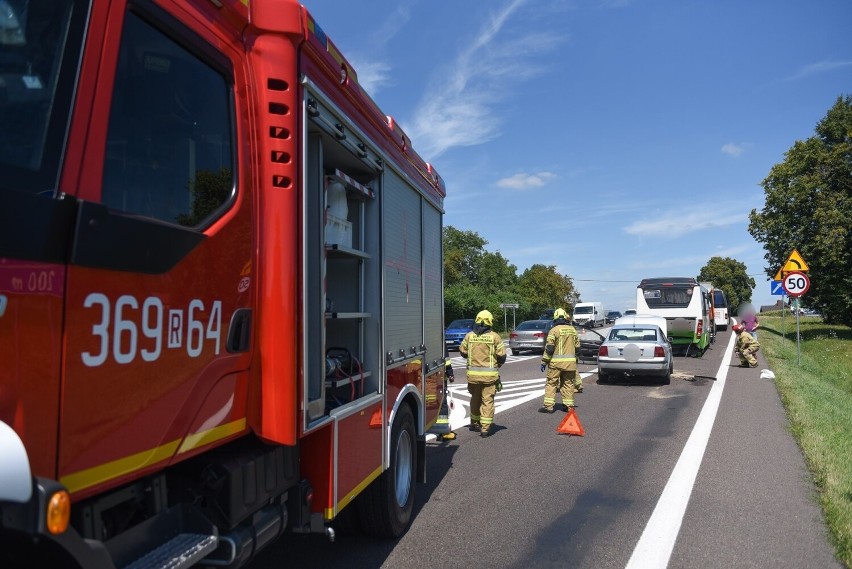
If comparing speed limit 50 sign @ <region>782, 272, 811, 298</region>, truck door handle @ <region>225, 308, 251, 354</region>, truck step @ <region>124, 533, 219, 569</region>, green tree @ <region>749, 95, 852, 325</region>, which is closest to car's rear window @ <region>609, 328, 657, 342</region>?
speed limit 50 sign @ <region>782, 272, 811, 298</region>

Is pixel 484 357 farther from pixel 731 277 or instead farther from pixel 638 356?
pixel 731 277

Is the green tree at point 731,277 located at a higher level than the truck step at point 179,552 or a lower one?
higher

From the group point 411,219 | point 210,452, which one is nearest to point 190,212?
point 210,452

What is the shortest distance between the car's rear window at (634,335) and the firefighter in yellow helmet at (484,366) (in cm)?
803

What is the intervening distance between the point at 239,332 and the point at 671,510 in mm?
4353

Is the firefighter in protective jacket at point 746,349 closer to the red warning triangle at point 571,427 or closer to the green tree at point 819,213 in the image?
the red warning triangle at point 571,427

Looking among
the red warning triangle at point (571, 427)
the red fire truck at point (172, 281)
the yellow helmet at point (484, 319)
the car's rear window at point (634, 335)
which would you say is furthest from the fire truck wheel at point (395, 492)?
the car's rear window at point (634, 335)

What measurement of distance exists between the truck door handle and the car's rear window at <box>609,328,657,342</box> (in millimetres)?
14415

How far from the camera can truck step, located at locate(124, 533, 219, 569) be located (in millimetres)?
2379

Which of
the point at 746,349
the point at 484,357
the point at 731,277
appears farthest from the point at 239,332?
the point at 731,277

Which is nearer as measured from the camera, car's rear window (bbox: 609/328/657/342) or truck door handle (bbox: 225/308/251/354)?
truck door handle (bbox: 225/308/251/354)

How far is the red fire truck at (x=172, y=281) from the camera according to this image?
1.88 metres

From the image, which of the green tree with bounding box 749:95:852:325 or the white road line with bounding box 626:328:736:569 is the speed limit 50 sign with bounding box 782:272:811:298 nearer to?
the white road line with bounding box 626:328:736:569

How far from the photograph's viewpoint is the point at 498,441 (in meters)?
8.80
